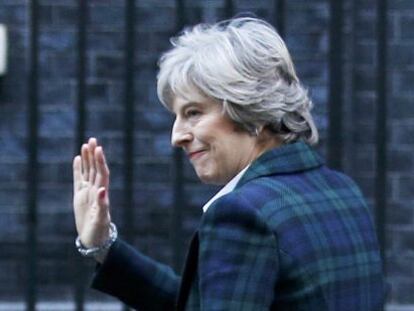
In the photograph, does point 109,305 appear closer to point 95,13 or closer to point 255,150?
point 95,13

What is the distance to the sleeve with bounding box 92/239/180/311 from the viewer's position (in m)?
2.94

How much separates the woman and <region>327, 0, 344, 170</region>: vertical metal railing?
1709 mm

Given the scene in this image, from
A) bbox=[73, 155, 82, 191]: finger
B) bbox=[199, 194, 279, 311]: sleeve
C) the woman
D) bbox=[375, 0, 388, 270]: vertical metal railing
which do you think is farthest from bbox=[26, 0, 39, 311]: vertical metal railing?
bbox=[199, 194, 279, 311]: sleeve

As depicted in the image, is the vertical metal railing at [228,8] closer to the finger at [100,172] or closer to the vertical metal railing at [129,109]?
the vertical metal railing at [129,109]

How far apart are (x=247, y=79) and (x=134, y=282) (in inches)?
24.2

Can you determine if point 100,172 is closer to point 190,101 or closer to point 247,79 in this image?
point 190,101

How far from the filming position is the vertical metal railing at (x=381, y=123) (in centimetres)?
436

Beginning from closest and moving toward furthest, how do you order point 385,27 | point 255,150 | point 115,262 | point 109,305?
point 255,150
point 115,262
point 385,27
point 109,305

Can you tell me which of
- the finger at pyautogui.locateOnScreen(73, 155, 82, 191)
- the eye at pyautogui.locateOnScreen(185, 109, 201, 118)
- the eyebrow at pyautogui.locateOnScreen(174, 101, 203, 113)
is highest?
the eyebrow at pyautogui.locateOnScreen(174, 101, 203, 113)

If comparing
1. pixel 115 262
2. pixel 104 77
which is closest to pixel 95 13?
pixel 104 77

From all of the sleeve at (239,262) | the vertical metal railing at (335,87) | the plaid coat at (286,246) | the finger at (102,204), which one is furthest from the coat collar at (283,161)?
the vertical metal railing at (335,87)

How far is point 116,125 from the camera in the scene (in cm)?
496

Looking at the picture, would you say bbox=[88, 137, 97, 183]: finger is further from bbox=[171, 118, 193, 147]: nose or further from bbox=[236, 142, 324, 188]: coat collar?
bbox=[236, 142, 324, 188]: coat collar

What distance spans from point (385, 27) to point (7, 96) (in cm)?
132
